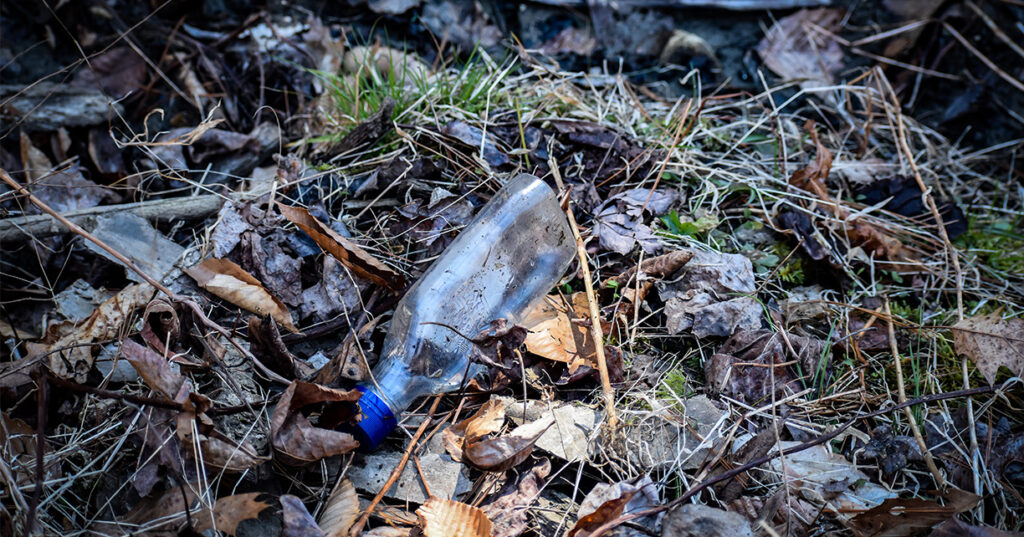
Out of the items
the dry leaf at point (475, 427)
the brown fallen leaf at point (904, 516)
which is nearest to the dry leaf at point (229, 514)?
the dry leaf at point (475, 427)

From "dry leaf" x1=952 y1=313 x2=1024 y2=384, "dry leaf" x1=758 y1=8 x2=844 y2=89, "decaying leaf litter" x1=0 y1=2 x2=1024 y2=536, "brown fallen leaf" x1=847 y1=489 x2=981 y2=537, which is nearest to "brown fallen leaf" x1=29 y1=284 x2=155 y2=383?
"decaying leaf litter" x1=0 y1=2 x2=1024 y2=536

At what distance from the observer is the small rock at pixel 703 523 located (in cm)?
146

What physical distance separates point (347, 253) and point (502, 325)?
0.58m

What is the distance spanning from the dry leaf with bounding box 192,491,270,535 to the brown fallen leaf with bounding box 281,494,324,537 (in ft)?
0.16

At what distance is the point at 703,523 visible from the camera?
1478 millimetres

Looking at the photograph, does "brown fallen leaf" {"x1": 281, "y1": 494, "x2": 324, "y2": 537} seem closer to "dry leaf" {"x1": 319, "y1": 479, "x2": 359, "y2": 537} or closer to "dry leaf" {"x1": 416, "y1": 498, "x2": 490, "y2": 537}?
"dry leaf" {"x1": 319, "y1": 479, "x2": 359, "y2": 537}

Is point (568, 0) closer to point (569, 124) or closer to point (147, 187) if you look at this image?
point (569, 124)

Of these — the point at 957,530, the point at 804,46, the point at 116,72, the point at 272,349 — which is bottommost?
the point at 957,530

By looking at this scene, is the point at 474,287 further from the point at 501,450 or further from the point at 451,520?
the point at 451,520

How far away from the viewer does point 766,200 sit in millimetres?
2465

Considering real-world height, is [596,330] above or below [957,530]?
above

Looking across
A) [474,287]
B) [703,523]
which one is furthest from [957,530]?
[474,287]

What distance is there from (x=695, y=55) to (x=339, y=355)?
257cm

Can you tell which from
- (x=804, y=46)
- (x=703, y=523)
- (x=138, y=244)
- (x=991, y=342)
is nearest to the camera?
(x=703, y=523)
